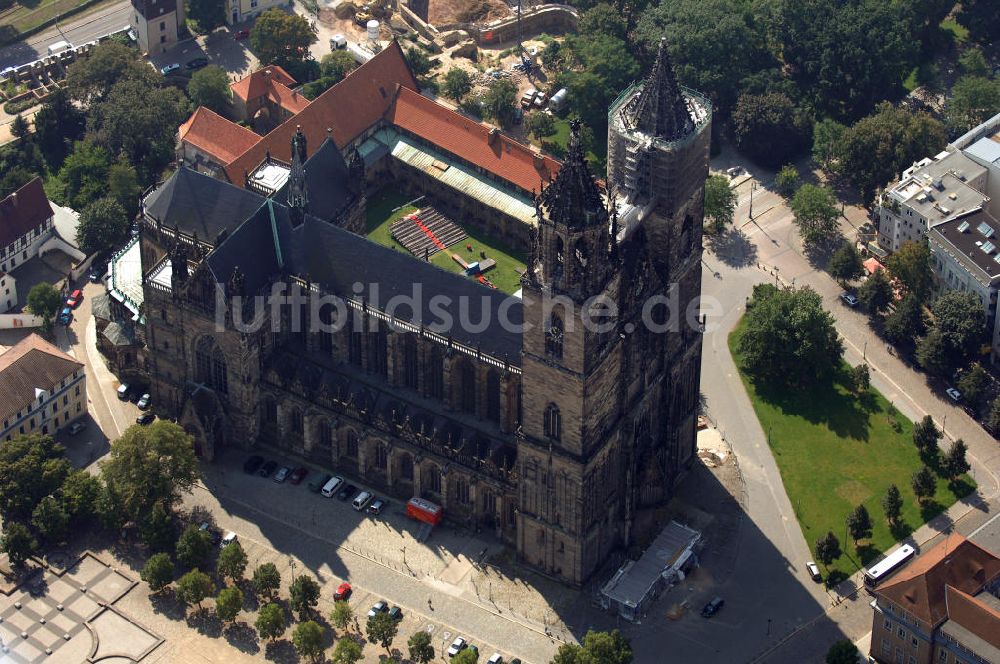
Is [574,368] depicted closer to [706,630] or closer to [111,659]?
[706,630]

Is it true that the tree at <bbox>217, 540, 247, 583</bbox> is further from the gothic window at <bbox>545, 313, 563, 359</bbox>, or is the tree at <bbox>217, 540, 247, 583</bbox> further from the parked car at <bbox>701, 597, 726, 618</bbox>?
the parked car at <bbox>701, 597, 726, 618</bbox>

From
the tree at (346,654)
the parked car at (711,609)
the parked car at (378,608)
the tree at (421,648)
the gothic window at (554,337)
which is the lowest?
the parked car at (711,609)

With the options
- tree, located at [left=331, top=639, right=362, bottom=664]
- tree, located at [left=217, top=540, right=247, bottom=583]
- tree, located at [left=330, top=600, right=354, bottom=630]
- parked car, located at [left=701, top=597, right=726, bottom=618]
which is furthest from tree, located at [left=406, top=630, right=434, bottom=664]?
parked car, located at [left=701, top=597, right=726, bottom=618]

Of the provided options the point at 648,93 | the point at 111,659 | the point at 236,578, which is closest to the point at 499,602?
the point at 236,578

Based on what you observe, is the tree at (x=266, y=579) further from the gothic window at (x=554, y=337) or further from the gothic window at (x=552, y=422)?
the gothic window at (x=554, y=337)

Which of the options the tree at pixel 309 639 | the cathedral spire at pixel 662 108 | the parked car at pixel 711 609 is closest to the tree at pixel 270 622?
the tree at pixel 309 639

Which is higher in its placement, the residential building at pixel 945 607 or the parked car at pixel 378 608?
the residential building at pixel 945 607

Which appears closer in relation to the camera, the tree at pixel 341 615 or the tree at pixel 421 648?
the tree at pixel 421 648
